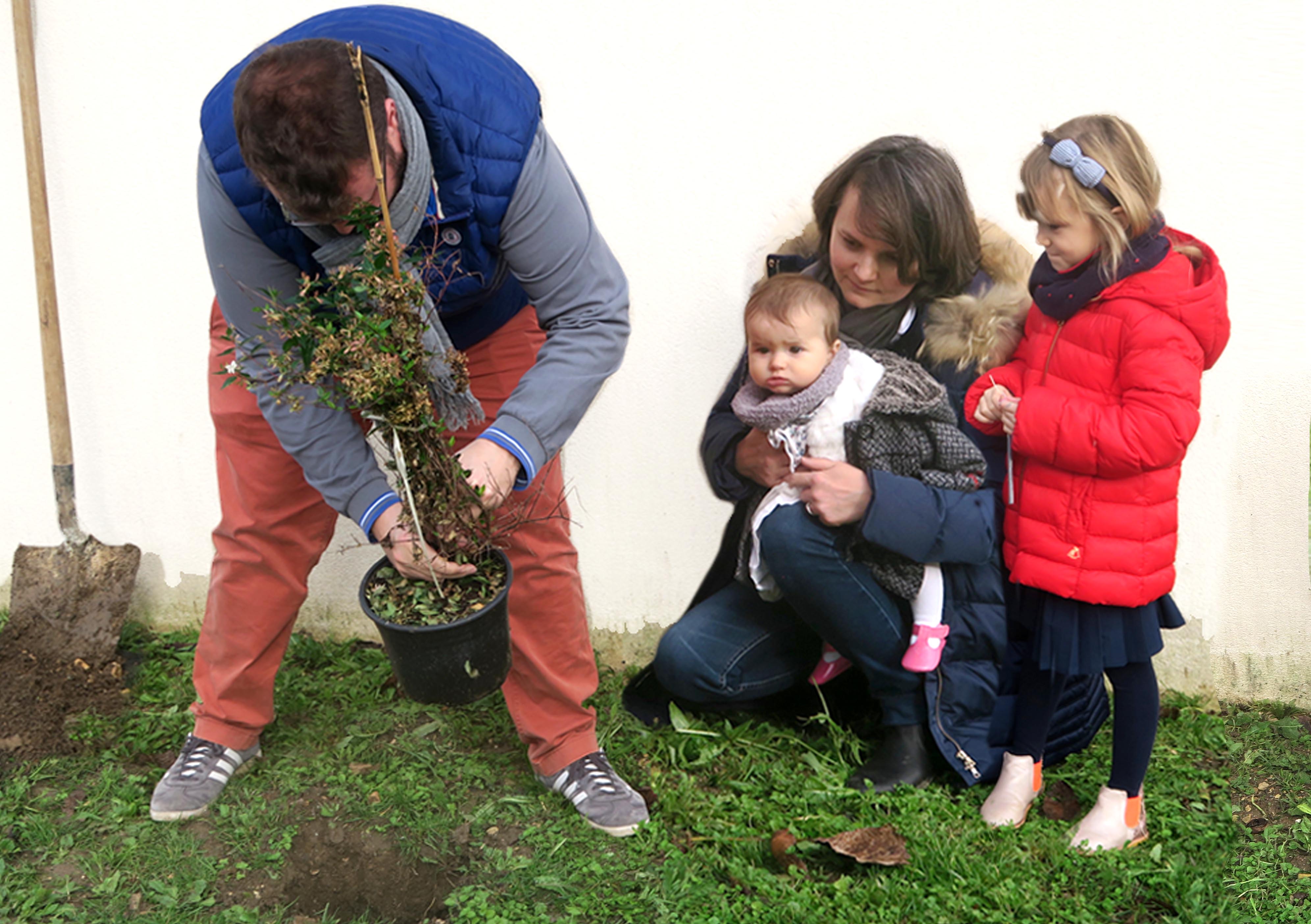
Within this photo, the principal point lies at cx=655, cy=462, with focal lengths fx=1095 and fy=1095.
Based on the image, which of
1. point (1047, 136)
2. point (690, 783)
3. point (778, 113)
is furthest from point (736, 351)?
point (690, 783)

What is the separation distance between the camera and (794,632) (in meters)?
3.36

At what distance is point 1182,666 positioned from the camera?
3.38 metres

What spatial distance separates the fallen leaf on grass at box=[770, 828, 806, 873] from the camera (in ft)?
9.07

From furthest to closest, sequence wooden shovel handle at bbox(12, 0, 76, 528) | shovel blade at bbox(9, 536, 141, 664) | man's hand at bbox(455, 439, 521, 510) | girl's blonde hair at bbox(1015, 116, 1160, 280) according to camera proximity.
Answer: shovel blade at bbox(9, 536, 141, 664) → wooden shovel handle at bbox(12, 0, 76, 528) → girl's blonde hair at bbox(1015, 116, 1160, 280) → man's hand at bbox(455, 439, 521, 510)

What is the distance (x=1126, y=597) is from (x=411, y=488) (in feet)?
5.61

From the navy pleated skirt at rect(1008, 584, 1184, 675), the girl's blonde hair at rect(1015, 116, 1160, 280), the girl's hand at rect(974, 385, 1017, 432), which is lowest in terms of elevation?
the navy pleated skirt at rect(1008, 584, 1184, 675)

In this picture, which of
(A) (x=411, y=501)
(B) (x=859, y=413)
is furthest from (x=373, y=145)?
(B) (x=859, y=413)

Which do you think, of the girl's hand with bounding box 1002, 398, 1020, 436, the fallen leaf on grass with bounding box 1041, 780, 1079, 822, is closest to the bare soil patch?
the fallen leaf on grass with bounding box 1041, 780, 1079, 822

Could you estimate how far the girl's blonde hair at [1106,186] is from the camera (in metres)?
2.55

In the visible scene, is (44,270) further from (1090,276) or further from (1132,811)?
(1132,811)

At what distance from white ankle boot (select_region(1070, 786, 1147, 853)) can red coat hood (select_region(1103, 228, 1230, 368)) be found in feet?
3.66

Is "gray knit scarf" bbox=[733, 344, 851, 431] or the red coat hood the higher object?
the red coat hood

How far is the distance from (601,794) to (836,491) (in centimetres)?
105

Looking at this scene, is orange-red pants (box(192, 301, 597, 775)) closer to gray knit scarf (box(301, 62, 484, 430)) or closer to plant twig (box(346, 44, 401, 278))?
gray knit scarf (box(301, 62, 484, 430))
